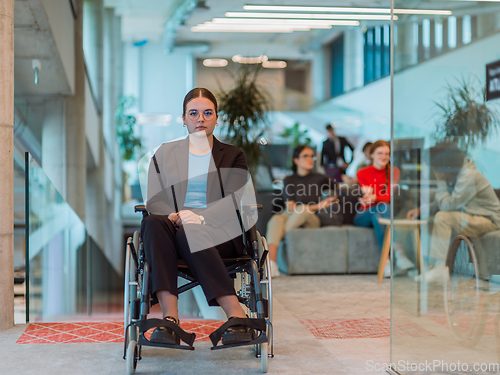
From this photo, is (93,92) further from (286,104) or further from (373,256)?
(286,104)

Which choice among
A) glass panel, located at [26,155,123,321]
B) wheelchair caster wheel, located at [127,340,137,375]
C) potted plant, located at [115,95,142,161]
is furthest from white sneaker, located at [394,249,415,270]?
potted plant, located at [115,95,142,161]

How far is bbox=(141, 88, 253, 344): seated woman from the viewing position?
6.26 feet

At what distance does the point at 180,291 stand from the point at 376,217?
9.13 feet

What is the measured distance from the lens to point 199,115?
2271 millimetres

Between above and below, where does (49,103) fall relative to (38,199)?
above

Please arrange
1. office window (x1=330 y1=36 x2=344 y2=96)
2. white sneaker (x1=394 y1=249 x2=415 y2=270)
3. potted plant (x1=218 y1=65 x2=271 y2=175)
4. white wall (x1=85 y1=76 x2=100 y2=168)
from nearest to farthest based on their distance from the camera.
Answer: white sneaker (x1=394 y1=249 x2=415 y2=270) < potted plant (x1=218 y1=65 x2=271 y2=175) < white wall (x1=85 y1=76 x2=100 y2=168) < office window (x1=330 y1=36 x2=344 y2=96)

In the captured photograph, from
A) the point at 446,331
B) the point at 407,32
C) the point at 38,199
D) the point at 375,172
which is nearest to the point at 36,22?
the point at 38,199

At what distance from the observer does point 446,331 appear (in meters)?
1.83

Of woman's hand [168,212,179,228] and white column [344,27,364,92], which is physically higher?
white column [344,27,364,92]

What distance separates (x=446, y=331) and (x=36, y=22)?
10.8 ft

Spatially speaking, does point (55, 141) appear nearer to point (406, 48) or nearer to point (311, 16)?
point (406, 48)

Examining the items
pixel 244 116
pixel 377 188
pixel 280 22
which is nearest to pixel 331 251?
pixel 377 188

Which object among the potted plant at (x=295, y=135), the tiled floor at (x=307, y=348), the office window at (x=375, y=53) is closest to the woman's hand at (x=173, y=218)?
the tiled floor at (x=307, y=348)

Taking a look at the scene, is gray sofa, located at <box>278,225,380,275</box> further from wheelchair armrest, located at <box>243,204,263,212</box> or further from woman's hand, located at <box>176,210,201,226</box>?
woman's hand, located at <box>176,210,201,226</box>
